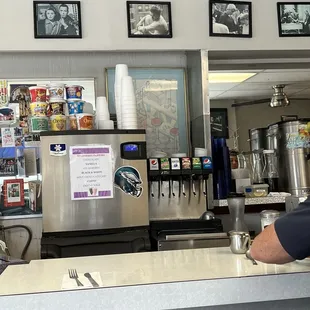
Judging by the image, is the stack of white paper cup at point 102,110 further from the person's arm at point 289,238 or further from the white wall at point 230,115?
the white wall at point 230,115

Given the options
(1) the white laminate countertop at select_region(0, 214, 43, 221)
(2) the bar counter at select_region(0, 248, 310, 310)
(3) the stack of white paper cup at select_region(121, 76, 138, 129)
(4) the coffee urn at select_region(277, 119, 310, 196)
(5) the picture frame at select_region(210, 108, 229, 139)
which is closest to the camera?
(2) the bar counter at select_region(0, 248, 310, 310)

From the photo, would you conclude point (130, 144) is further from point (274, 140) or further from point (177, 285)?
point (274, 140)

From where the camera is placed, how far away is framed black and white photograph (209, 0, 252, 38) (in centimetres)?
291

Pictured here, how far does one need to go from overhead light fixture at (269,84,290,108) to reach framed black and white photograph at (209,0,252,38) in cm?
158

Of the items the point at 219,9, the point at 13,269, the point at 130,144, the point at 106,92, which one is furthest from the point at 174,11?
the point at 13,269

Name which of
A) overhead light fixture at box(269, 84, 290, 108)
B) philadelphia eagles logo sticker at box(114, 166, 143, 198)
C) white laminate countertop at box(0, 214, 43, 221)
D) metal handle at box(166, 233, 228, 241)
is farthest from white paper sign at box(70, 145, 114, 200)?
overhead light fixture at box(269, 84, 290, 108)

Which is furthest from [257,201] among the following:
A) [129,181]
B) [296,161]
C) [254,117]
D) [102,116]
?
[254,117]

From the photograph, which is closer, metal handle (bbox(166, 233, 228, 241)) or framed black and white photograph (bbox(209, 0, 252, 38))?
metal handle (bbox(166, 233, 228, 241))

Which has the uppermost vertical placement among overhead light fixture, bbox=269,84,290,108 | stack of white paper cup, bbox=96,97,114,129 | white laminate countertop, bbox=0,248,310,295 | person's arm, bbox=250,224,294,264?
overhead light fixture, bbox=269,84,290,108

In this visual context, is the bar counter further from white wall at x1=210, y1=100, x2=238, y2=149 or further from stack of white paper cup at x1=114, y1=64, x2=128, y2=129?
white wall at x1=210, y1=100, x2=238, y2=149

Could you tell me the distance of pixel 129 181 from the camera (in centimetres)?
223

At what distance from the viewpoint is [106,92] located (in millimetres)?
2871

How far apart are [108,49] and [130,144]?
848 mm

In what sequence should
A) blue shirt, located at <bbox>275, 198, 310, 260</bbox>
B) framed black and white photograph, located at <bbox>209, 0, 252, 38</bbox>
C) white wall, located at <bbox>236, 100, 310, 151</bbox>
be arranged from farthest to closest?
white wall, located at <bbox>236, 100, 310, 151</bbox> → framed black and white photograph, located at <bbox>209, 0, 252, 38</bbox> → blue shirt, located at <bbox>275, 198, 310, 260</bbox>
